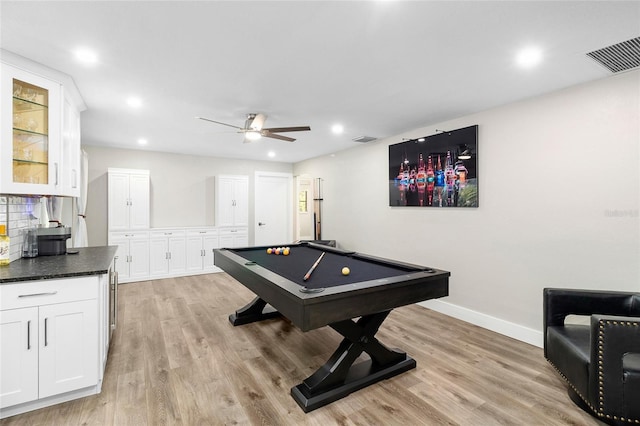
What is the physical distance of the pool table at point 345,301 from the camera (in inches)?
72.2

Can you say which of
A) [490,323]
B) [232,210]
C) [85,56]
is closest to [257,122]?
[85,56]

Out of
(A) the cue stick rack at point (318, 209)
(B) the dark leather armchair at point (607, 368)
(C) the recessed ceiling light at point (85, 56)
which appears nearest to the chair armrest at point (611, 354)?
(B) the dark leather armchair at point (607, 368)

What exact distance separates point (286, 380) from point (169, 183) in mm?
5055

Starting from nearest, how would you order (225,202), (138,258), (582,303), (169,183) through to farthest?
(582,303), (138,258), (169,183), (225,202)

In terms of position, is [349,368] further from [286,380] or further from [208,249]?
[208,249]

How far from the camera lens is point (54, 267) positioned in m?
2.22

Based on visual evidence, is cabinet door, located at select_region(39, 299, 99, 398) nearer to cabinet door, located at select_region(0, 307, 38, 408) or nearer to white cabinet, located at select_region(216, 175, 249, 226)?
cabinet door, located at select_region(0, 307, 38, 408)

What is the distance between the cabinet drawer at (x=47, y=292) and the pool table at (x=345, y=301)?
1.10 m

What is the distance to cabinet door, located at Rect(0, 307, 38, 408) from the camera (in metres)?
1.86

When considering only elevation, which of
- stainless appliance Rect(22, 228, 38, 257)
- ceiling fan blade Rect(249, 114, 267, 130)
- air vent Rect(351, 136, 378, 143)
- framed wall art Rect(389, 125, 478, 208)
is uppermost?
air vent Rect(351, 136, 378, 143)

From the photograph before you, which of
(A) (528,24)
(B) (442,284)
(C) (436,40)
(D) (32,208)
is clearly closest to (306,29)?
(C) (436,40)

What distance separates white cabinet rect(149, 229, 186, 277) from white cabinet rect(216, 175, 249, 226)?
0.84 m

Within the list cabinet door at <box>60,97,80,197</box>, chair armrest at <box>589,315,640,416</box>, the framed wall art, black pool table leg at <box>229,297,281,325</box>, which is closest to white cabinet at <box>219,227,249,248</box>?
black pool table leg at <box>229,297,281,325</box>

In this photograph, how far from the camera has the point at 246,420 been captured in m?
1.91
